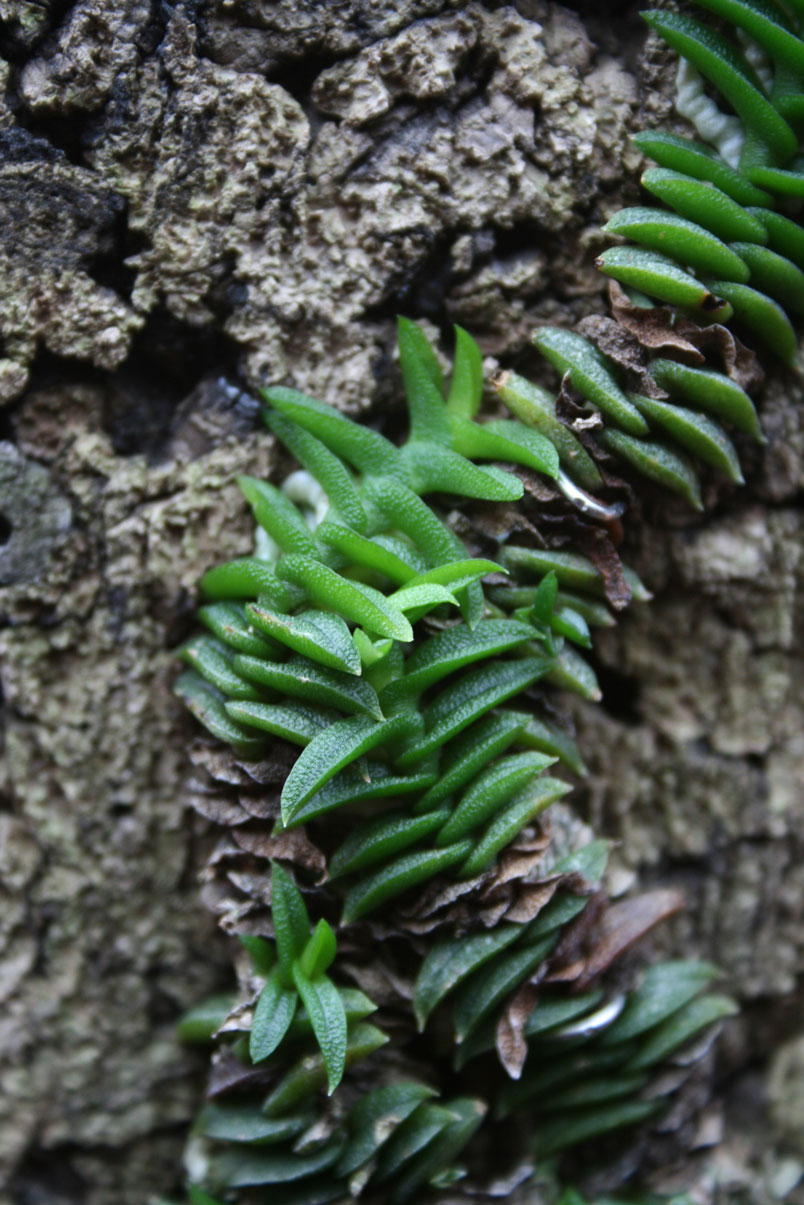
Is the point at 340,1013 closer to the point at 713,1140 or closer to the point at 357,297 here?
the point at 713,1140

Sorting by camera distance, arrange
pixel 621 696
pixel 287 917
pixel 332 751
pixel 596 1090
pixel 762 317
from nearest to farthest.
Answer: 1. pixel 332 751
2. pixel 287 917
3. pixel 762 317
4. pixel 596 1090
5. pixel 621 696

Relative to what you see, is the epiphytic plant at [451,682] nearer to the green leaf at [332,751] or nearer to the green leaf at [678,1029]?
the green leaf at [332,751]

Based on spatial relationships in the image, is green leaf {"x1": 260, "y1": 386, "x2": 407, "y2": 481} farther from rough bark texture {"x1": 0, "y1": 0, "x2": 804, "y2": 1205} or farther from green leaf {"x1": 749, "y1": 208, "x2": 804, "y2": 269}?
green leaf {"x1": 749, "y1": 208, "x2": 804, "y2": 269}

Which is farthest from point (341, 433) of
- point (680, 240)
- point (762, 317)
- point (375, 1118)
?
point (375, 1118)

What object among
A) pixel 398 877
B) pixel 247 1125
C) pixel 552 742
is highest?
pixel 552 742

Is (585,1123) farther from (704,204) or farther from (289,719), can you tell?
(704,204)

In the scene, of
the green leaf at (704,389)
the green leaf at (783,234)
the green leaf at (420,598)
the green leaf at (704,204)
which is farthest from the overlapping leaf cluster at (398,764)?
the green leaf at (783,234)

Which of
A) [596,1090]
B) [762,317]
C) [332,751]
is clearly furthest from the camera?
[596,1090]
